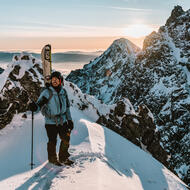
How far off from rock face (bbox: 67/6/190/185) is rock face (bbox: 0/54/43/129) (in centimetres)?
7670

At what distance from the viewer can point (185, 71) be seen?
122 m

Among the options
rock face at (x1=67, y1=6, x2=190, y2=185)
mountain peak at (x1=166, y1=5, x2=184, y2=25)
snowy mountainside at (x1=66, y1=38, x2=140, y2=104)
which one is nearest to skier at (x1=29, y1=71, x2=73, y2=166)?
rock face at (x1=67, y1=6, x2=190, y2=185)

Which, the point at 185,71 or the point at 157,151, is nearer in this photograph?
the point at 157,151

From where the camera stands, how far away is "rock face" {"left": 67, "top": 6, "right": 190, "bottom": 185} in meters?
101

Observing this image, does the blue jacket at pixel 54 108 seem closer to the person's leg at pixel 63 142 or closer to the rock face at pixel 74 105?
the person's leg at pixel 63 142

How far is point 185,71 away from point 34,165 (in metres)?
128

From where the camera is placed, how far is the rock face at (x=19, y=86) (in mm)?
12909

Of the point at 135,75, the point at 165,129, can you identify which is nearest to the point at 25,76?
the point at 165,129

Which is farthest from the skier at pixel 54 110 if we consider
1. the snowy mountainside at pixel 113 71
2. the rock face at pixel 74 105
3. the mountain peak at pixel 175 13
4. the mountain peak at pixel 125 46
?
the mountain peak at pixel 125 46

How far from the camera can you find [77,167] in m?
6.72

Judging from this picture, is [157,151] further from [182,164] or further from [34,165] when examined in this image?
[182,164]

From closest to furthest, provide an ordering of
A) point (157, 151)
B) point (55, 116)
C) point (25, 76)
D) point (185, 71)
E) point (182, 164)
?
1. point (55, 116)
2. point (25, 76)
3. point (157, 151)
4. point (182, 164)
5. point (185, 71)

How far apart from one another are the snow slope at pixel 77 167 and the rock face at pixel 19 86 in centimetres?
80

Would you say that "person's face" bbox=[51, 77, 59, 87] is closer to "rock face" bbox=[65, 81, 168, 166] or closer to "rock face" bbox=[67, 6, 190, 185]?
"rock face" bbox=[65, 81, 168, 166]
